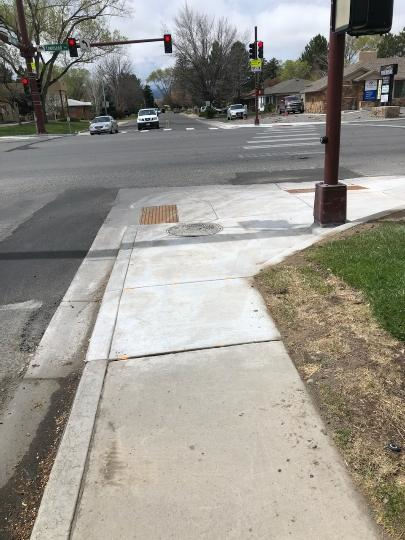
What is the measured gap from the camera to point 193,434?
280 cm

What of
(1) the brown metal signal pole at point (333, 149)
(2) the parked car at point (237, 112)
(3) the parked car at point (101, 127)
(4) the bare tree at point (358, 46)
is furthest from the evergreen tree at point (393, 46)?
(1) the brown metal signal pole at point (333, 149)

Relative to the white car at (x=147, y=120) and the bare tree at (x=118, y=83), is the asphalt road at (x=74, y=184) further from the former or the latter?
the bare tree at (x=118, y=83)

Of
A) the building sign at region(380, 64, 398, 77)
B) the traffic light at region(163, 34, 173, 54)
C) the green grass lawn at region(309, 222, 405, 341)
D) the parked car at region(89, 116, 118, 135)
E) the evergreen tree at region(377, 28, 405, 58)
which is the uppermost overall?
the evergreen tree at region(377, 28, 405, 58)

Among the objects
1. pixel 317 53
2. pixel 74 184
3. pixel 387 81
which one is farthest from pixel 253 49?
pixel 317 53

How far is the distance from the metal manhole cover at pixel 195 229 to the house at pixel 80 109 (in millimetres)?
92706

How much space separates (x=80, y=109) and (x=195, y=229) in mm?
100763

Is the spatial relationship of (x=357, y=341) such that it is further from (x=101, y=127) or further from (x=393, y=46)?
(x=393, y=46)

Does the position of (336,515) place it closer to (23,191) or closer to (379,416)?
(379,416)

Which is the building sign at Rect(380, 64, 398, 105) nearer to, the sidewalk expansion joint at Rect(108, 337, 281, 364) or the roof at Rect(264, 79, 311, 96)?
the roof at Rect(264, 79, 311, 96)

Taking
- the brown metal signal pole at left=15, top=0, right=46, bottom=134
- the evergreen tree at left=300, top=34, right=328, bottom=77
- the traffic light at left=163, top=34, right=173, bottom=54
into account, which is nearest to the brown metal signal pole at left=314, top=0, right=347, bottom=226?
the traffic light at left=163, top=34, right=173, bottom=54

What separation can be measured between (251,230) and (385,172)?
5.97 meters

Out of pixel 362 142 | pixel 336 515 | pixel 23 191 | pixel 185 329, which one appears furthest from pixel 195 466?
pixel 362 142

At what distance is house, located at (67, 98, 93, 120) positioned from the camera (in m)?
94.2

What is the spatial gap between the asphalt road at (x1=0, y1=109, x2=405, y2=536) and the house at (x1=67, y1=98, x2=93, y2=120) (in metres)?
80.5
